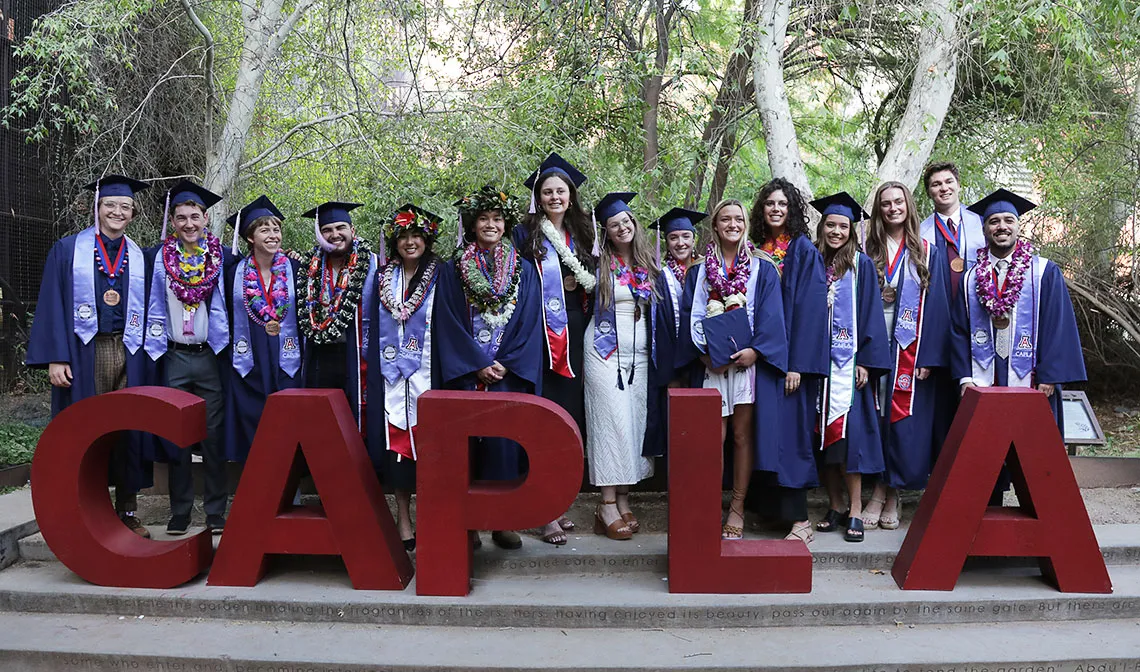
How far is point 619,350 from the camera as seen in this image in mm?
4785

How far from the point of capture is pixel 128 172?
971cm

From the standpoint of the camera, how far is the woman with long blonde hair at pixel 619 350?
15.7 ft

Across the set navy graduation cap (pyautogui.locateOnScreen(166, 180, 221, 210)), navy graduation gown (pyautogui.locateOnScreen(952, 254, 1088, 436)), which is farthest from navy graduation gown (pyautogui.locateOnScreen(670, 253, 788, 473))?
navy graduation cap (pyautogui.locateOnScreen(166, 180, 221, 210))

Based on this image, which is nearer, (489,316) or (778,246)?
(489,316)

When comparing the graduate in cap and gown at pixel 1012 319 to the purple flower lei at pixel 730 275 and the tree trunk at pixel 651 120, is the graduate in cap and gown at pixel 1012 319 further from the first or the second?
the tree trunk at pixel 651 120

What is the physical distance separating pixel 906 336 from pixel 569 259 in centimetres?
198

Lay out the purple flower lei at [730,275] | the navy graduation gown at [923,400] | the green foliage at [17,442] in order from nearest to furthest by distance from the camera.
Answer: the purple flower lei at [730,275]
the navy graduation gown at [923,400]
the green foliage at [17,442]

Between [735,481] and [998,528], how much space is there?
1324mm

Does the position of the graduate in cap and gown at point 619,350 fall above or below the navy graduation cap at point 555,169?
below

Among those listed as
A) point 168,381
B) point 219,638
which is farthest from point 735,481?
point 168,381

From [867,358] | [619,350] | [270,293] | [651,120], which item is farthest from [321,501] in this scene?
[651,120]

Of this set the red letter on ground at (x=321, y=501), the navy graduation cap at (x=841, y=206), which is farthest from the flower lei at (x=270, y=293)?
the navy graduation cap at (x=841, y=206)

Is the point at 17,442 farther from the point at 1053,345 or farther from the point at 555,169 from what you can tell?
the point at 1053,345

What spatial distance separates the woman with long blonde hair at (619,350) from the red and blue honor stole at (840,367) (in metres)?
1.01
